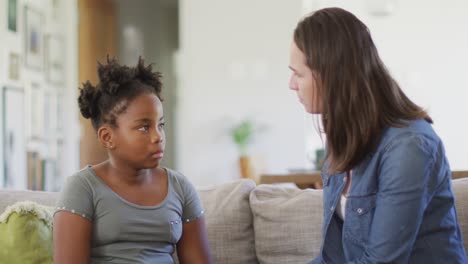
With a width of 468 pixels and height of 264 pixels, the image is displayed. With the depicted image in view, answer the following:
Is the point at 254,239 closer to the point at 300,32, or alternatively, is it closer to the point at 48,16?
the point at 300,32

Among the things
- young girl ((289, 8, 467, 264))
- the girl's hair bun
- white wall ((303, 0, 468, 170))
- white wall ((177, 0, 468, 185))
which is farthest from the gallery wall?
young girl ((289, 8, 467, 264))

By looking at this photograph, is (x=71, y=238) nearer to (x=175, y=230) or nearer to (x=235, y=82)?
(x=175, y=230)

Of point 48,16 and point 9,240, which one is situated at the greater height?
point 48,16

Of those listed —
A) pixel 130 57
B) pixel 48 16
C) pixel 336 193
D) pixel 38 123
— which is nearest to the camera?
pixel 336 193

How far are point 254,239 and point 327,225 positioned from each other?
49cm

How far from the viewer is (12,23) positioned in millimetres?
5129

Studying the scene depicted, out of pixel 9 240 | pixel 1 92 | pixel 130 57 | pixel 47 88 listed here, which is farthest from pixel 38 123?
pixel 9 240

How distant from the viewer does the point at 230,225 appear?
6.33 feet

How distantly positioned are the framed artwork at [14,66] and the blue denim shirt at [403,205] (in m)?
4.10

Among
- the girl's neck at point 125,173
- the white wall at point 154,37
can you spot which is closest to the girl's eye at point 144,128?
the girl's neck at point 125,173

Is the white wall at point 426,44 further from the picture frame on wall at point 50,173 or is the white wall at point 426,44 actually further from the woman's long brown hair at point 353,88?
the woman's long brown hair at point 353,88

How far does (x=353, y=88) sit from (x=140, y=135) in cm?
54

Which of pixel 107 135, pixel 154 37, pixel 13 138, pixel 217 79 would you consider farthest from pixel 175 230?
pixel 154 37

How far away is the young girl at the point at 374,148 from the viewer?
127 centimetres
